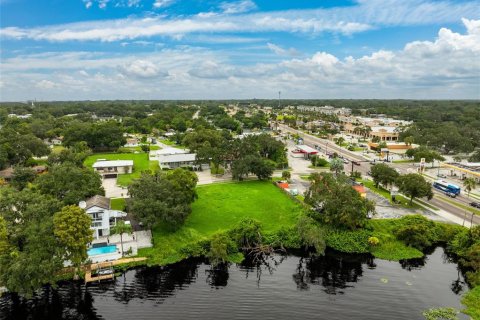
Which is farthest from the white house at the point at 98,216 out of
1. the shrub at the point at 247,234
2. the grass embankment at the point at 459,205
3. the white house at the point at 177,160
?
the grass embankment at the point at 459,205

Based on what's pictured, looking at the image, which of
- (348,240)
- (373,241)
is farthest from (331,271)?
(373,241)

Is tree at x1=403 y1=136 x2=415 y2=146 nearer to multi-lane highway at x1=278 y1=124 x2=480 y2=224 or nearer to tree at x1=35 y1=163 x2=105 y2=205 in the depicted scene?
multi-lane highway at x1=278 y1=124 x2=480 y2=224

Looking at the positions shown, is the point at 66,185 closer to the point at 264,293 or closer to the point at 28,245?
the point at 28,245

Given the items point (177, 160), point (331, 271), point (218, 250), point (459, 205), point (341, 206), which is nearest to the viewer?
point (218, 250)

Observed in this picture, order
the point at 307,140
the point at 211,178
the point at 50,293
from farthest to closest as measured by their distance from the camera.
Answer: the point at 307,140 < the point at 211,178 < the point at 50,293

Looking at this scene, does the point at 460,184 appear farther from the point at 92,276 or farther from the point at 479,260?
the point at 92,276

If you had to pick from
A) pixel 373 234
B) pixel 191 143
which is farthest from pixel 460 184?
pixel 191 143

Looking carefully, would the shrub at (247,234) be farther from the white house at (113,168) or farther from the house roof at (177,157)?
the white house at (113,168)
